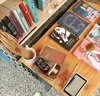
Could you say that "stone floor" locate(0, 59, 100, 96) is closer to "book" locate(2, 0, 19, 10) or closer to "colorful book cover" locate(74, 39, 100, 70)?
"colorful book cover" locate(74, 39, 100, 70)

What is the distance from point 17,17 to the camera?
1.14 meters

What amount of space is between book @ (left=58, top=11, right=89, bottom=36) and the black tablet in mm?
299

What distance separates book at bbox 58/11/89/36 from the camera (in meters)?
1.34

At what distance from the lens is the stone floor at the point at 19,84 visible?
1.56 m

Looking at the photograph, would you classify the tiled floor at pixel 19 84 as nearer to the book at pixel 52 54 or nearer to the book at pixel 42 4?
the book at pixel 52 54

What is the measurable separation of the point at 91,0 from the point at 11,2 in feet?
2.02

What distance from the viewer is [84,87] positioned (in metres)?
1.19

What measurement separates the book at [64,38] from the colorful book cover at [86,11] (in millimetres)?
180

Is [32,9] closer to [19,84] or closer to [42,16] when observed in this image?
[42,16]

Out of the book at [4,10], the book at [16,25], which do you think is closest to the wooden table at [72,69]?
the book at [16,25]

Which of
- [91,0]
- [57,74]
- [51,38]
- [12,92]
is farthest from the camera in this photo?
[12,92]

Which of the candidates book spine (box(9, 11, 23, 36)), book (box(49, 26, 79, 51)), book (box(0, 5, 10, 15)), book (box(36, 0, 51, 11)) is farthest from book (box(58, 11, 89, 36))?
book (box(0, 5, 10, 15))

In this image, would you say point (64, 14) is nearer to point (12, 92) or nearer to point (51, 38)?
point (51, 38)

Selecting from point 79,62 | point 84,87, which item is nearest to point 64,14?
point 79,62
